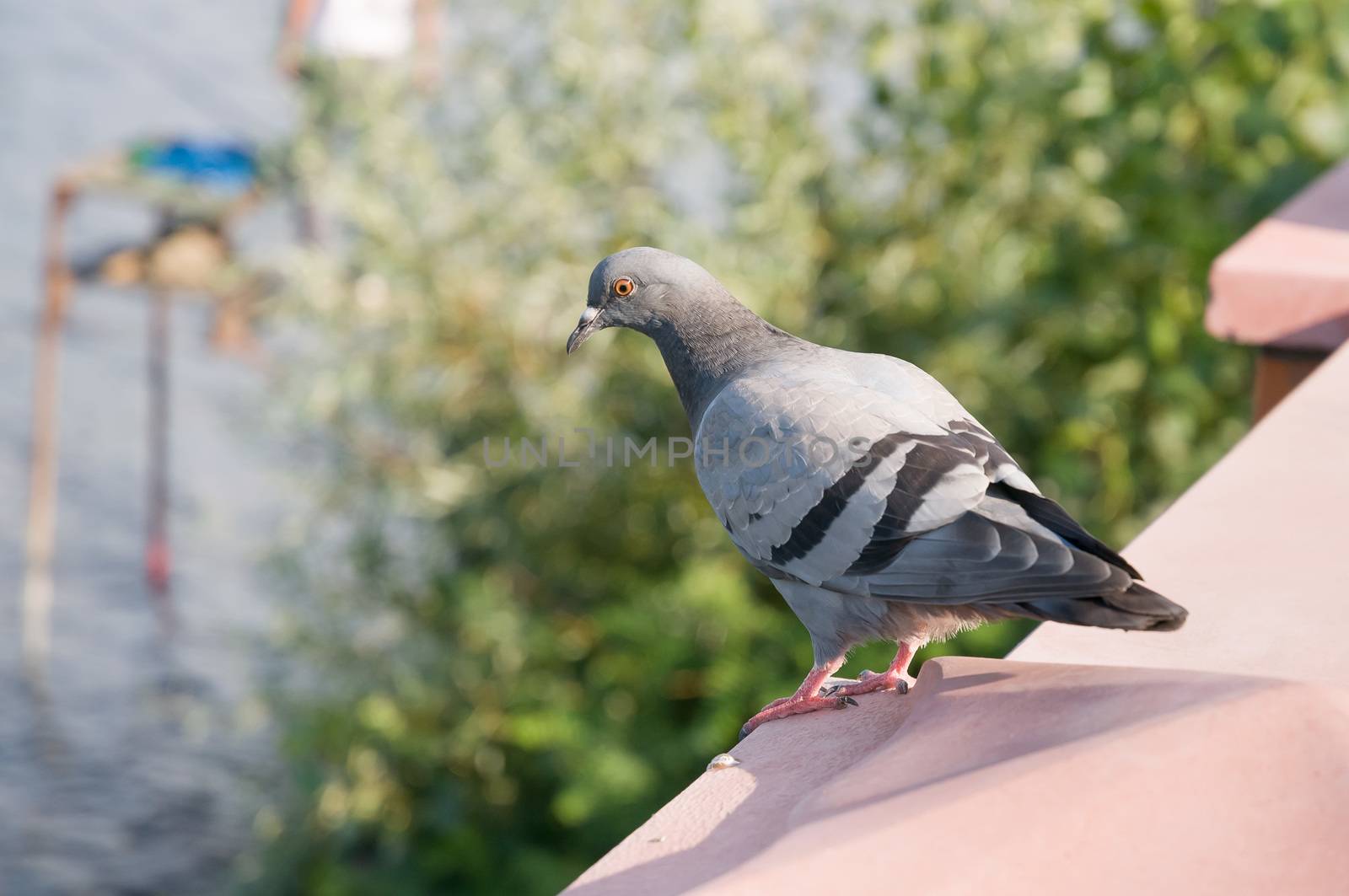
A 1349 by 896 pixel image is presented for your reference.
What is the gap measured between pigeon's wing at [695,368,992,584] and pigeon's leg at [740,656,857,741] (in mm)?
127

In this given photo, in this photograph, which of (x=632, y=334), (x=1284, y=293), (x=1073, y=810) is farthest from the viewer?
(x=632, y=334)

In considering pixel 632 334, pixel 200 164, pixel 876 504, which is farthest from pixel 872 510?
pixel 200 164

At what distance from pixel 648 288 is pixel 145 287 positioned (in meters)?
5.59

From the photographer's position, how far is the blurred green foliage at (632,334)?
387 cm

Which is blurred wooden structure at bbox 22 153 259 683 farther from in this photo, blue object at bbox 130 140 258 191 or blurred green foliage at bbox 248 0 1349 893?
blurred green foliage at bbox 248 0 1349 893

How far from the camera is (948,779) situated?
1146 mm

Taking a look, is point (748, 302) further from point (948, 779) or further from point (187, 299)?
point (187, 299)

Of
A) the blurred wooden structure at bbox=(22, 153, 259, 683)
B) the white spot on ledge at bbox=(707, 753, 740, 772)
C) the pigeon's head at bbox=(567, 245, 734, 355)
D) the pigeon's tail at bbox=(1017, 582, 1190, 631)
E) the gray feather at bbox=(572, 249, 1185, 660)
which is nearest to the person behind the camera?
the pigeon's tail at bbox=(1017, 582, 1190, 631)

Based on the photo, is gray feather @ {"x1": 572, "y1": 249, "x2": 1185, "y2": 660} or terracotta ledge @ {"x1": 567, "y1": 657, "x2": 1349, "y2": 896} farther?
gray feather @ {"x1": 572, "y1": 249, "x2": 1185, "y2": 660}

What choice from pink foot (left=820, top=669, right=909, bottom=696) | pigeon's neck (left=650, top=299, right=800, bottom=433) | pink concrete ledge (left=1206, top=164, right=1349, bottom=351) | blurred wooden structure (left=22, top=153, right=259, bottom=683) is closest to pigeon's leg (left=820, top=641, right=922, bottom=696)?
pink foot (left=820, top=669, right=909, bottom=696)

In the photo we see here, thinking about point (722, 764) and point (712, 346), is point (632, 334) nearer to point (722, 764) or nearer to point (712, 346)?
point (712, 346)

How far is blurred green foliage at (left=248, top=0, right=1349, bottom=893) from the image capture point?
387 centimetres

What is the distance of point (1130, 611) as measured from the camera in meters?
1.38

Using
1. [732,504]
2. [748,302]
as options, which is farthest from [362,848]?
[732,504]
